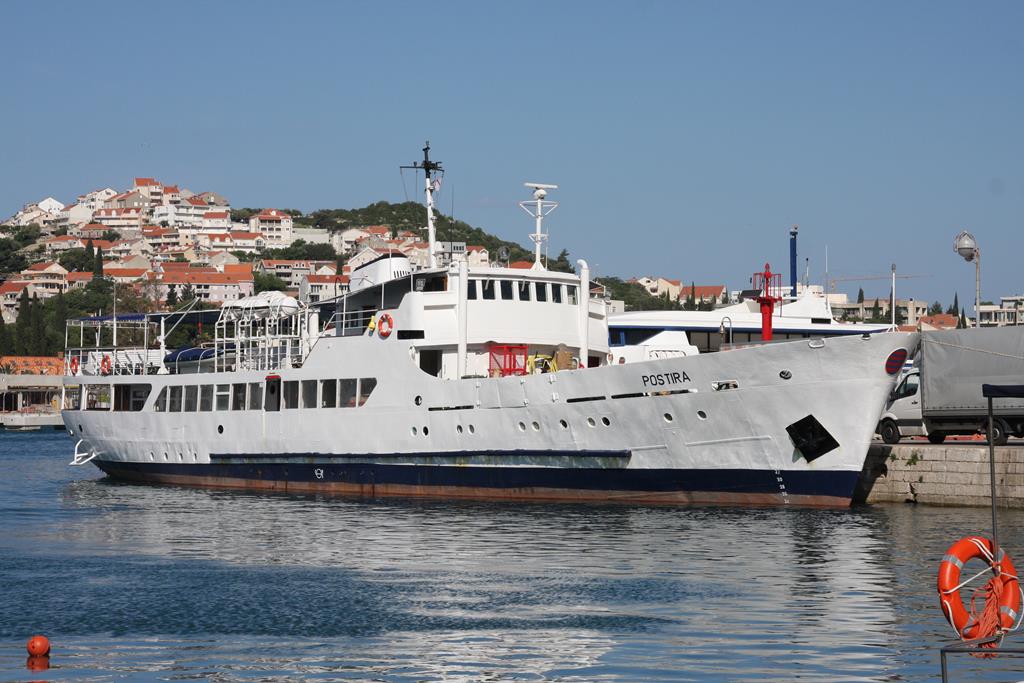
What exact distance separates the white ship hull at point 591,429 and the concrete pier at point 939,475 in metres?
2.66

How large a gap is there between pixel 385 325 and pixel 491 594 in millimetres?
15941

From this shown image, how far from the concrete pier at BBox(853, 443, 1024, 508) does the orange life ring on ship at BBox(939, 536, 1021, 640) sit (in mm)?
15967

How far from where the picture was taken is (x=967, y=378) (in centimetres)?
3278

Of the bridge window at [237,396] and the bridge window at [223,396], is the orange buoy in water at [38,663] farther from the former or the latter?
the bridge window at [223,396]

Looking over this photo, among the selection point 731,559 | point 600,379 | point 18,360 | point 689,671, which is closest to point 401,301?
point 600,379

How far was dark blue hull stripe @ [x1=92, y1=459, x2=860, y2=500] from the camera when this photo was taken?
30188 millimetres

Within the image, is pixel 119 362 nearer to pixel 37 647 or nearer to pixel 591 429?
pixel 591 429

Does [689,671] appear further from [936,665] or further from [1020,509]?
[1020,509]

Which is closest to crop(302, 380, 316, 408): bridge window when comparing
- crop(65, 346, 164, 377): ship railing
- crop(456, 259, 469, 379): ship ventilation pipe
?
crop(456, 259, 469, 379): ship ventilation pipe

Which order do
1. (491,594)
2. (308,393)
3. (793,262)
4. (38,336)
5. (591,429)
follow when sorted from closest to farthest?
1. (491,594)
2. (591,429)
3. (308,393)
4. (793,262)
5. (38,336)

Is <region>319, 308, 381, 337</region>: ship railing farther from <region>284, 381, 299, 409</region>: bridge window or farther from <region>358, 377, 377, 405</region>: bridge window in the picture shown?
<region>284, 381, 299, 409</region>: bridge window

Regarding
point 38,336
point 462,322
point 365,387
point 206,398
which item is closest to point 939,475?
point 462,322

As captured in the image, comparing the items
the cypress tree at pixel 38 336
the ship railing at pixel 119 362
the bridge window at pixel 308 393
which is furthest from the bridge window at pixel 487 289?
the cypress tree at pixel 38 336

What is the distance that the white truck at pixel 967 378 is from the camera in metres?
32.1
